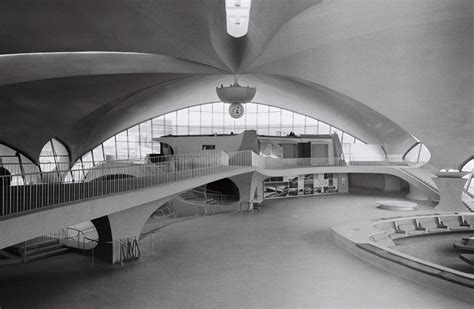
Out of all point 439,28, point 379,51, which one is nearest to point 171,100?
point 379,51

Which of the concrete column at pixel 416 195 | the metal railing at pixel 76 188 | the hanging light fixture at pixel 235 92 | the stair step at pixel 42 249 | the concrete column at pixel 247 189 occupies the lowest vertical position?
the stair step at pixel 42 249

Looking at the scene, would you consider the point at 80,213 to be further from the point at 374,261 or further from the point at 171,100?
the point at 171,100

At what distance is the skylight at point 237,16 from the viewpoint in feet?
54.7

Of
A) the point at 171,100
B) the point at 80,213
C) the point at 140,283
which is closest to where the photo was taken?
the point at 80,213

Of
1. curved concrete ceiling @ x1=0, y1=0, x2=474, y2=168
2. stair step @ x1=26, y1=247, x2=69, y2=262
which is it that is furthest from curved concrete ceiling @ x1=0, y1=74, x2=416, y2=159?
stair step @ x1=26, y1=247, x2=69, y2=262

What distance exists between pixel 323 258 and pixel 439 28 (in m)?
14.3

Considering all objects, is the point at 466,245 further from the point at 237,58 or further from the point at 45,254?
the point at 45,254

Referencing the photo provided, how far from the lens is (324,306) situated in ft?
38.2

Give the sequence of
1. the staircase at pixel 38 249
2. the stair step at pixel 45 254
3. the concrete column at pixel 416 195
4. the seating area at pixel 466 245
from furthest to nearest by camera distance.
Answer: the concrete column at pixel 416 195, the seating area at pixel 466 245, the stair step at pixel 45 254, the staircase at pixel 38 249

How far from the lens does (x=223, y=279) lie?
14172 mm

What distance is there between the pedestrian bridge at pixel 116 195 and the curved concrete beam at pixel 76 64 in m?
6.59

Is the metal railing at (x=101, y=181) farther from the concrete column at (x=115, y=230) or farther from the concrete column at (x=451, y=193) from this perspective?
the concrete column at (x=451, y=193)

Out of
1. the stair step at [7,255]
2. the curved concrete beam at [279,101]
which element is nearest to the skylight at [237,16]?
the stair step at [7,255]

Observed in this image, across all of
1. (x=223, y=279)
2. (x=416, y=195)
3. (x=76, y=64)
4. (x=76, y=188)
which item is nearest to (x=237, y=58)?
(x=76, y=64)
